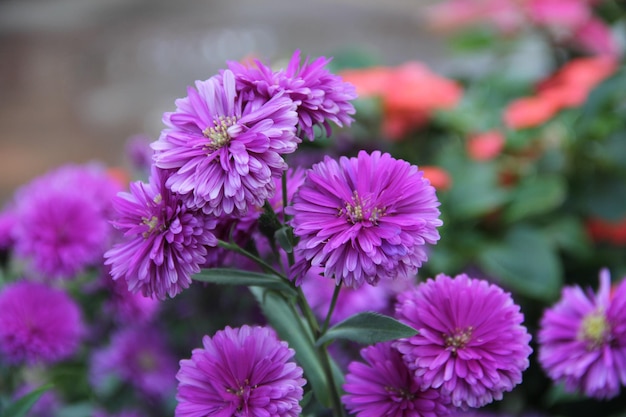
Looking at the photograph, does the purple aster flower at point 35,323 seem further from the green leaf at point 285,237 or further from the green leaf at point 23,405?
the green leaf at point 285,237

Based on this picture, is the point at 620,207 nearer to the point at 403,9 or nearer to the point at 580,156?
the point at 580,156

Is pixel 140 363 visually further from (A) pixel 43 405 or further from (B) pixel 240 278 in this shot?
(B) pixel 240 278

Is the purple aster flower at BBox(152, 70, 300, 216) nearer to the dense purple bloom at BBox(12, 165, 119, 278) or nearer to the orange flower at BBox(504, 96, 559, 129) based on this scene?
the dense purple bloom at BBox(12, 165, 119, 278)

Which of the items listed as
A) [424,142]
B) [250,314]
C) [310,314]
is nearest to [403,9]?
[424,142]

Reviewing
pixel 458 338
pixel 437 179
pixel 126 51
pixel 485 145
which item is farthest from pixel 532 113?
pixel 126 51

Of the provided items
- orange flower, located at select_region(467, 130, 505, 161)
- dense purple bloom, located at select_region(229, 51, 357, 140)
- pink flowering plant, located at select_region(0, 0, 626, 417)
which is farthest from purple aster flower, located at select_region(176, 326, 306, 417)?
orange flower, located at select_region(467, 130, 505, 161)
